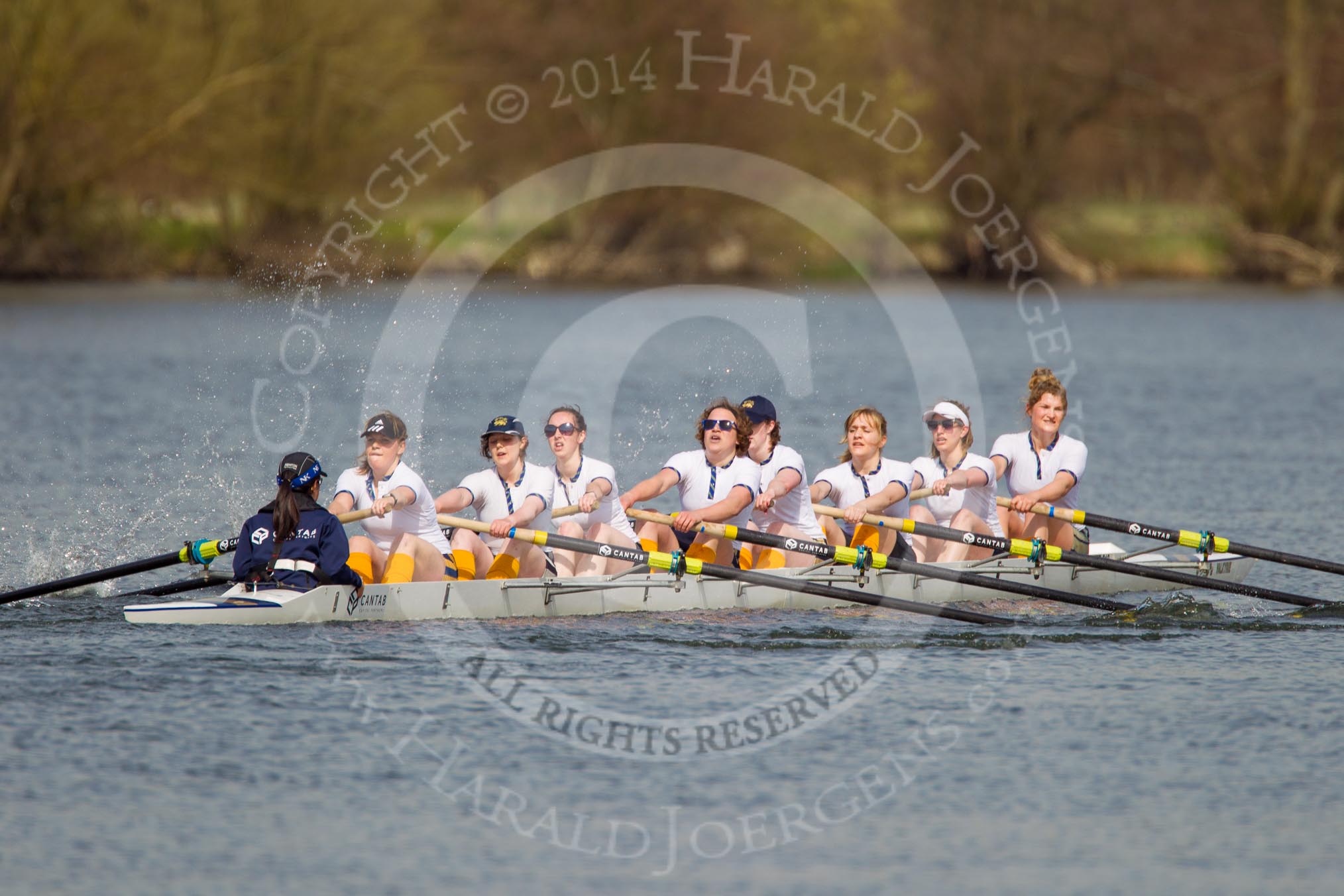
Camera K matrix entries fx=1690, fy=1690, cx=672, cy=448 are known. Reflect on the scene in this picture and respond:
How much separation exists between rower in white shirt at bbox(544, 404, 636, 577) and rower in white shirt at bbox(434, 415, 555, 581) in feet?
0.84

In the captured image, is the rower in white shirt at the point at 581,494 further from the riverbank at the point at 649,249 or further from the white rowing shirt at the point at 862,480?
the riverbank at the point at 649,249

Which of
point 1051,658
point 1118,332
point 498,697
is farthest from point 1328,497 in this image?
point 1118,332

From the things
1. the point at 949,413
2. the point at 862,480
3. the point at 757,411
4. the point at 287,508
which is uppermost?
the point at 949,413

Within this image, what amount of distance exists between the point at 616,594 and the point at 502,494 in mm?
1130

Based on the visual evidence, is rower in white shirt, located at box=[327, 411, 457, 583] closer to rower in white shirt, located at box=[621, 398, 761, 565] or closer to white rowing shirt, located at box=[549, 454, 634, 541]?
white rowing shirt, located at box=[549, 454, 634, 541]

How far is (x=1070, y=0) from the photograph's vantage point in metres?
47.0

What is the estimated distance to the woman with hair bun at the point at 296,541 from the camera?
11.0m

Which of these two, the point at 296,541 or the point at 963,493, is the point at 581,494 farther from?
the point at 963,493

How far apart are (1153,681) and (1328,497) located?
30.2ft

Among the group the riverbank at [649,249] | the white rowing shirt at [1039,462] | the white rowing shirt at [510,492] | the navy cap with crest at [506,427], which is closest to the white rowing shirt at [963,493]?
the white rowing shirt at [1039,462]

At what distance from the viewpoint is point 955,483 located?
13445 millimetres

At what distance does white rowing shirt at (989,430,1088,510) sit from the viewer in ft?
45.8

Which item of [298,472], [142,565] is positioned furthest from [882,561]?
[142,565]

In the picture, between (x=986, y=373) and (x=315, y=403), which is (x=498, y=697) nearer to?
(x=315, y=403)
